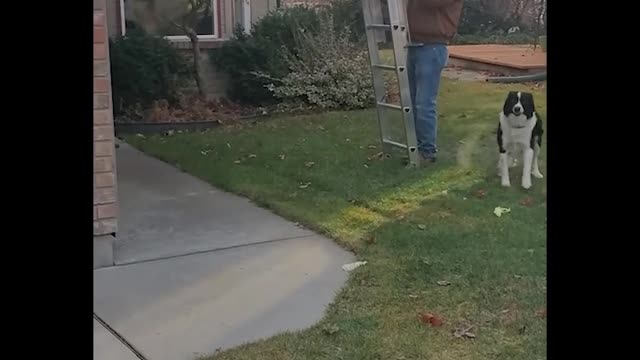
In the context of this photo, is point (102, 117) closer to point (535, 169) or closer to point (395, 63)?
point (395, 63)

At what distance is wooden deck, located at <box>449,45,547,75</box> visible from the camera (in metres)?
10.4

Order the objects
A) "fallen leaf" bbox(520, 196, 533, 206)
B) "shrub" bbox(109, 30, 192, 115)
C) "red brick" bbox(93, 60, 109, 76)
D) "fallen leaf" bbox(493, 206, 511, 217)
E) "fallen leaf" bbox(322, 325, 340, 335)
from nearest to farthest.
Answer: "fallen leaf" bbox(322, 325, 340, 335)
"red brick" bbox(93, 60, 109, 76)
"fallen leaf" bbox(493, 206, 511, 217)
"fallen leaf" bbox(520, 196, 533, 206)
"shrub" bbox(109, 30, 192, 115)

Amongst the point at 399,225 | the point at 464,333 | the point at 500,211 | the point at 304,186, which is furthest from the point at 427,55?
the point at 464,333

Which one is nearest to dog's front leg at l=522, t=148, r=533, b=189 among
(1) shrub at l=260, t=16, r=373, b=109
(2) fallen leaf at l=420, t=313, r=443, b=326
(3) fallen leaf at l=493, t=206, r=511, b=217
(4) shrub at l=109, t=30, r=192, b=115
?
(3) fallen leaf at l=493, t=206, r=511, b=217

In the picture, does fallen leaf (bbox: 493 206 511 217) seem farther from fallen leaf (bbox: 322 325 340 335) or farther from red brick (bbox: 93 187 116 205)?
red brick (bbox: 93 187 116 205)

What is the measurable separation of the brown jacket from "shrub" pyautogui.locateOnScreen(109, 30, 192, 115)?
379 centimetres

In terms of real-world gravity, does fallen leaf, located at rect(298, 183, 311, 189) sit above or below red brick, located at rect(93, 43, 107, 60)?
below

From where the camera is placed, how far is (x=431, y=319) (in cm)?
331

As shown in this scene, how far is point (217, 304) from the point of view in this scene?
3646 mm

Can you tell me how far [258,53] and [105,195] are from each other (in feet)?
19.0

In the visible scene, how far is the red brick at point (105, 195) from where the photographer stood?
13.6 feet

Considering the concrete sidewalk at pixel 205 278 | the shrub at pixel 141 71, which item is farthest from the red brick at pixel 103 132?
the shrub at pixel 141 71

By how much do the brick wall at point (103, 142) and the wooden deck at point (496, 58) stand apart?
21.3ft
